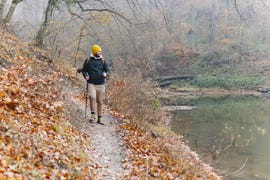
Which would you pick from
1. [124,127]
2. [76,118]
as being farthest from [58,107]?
[124,127]

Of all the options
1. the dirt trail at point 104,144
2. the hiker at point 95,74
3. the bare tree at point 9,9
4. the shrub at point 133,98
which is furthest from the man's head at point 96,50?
the bare tree at point 9,9

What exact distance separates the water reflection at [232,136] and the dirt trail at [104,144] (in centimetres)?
387

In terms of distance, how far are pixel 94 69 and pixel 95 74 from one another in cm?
15

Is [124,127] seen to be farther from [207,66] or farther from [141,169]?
[207,66]

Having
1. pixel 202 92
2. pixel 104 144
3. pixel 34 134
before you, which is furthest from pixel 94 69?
pixel 202 92

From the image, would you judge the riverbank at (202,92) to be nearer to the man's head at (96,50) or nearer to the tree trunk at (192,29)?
the tree trunk at (192,29)

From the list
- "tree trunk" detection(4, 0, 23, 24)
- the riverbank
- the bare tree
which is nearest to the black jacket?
the bare tree

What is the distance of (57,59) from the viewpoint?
1917 centimetres

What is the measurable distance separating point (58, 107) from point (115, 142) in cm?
174

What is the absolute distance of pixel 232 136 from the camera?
18.3 meters

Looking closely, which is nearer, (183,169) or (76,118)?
(183,169)

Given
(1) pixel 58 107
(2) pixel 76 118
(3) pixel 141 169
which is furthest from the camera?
(2) pixel 76 118

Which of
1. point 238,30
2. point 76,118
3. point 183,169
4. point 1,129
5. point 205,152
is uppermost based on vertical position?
point 238,30

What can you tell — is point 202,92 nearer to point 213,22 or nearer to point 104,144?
point 213,22
